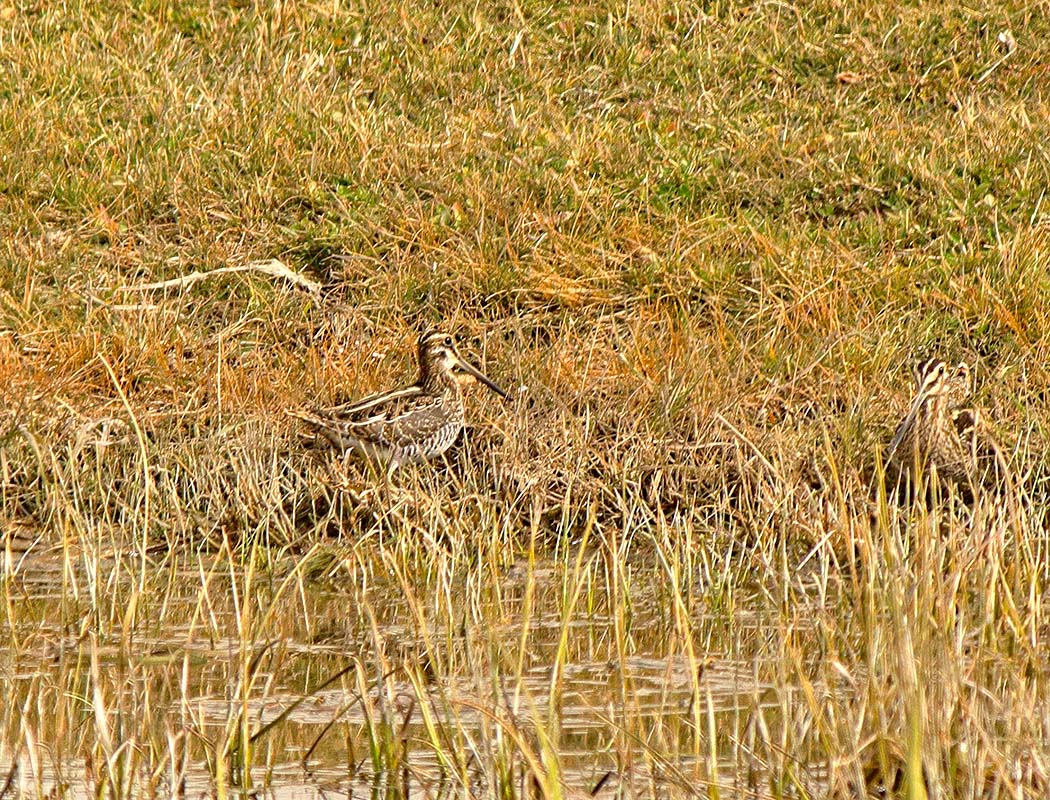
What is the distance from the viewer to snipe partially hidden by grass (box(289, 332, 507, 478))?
7.74 metres

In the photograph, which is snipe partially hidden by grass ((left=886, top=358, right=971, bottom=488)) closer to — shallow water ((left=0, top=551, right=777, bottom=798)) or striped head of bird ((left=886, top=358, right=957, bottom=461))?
striped head of bird ((left=886, top=358, right=957, bottom=461))

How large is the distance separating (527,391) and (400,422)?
0.61 m

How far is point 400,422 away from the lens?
Answer: 785cm

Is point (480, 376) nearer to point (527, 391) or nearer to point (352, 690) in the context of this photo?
point (527, 391)

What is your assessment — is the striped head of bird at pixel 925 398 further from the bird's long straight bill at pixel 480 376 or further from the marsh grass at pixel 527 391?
the bird's long straight bill at pixel 480 376

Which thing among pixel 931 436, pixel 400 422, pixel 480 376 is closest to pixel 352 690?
pixel 400 422

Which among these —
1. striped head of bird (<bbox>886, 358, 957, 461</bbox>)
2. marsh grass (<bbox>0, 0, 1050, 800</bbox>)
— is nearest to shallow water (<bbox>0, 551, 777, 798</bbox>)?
marsh grass (<bbox>0, 0, 1050, 800</bbox>)

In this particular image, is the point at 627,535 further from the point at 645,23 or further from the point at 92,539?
the point at 645,23

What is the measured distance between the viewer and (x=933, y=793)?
3637 mm

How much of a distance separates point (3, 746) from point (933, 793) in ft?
7.08

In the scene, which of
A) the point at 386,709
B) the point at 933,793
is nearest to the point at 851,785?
the point at 933,793

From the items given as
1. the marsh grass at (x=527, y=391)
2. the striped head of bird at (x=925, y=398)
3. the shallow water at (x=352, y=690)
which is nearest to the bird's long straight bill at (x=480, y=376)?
the marsh grass at (x=527, y=391)

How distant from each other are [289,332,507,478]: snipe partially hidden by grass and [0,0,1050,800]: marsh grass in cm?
15

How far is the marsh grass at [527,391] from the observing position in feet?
14.5
